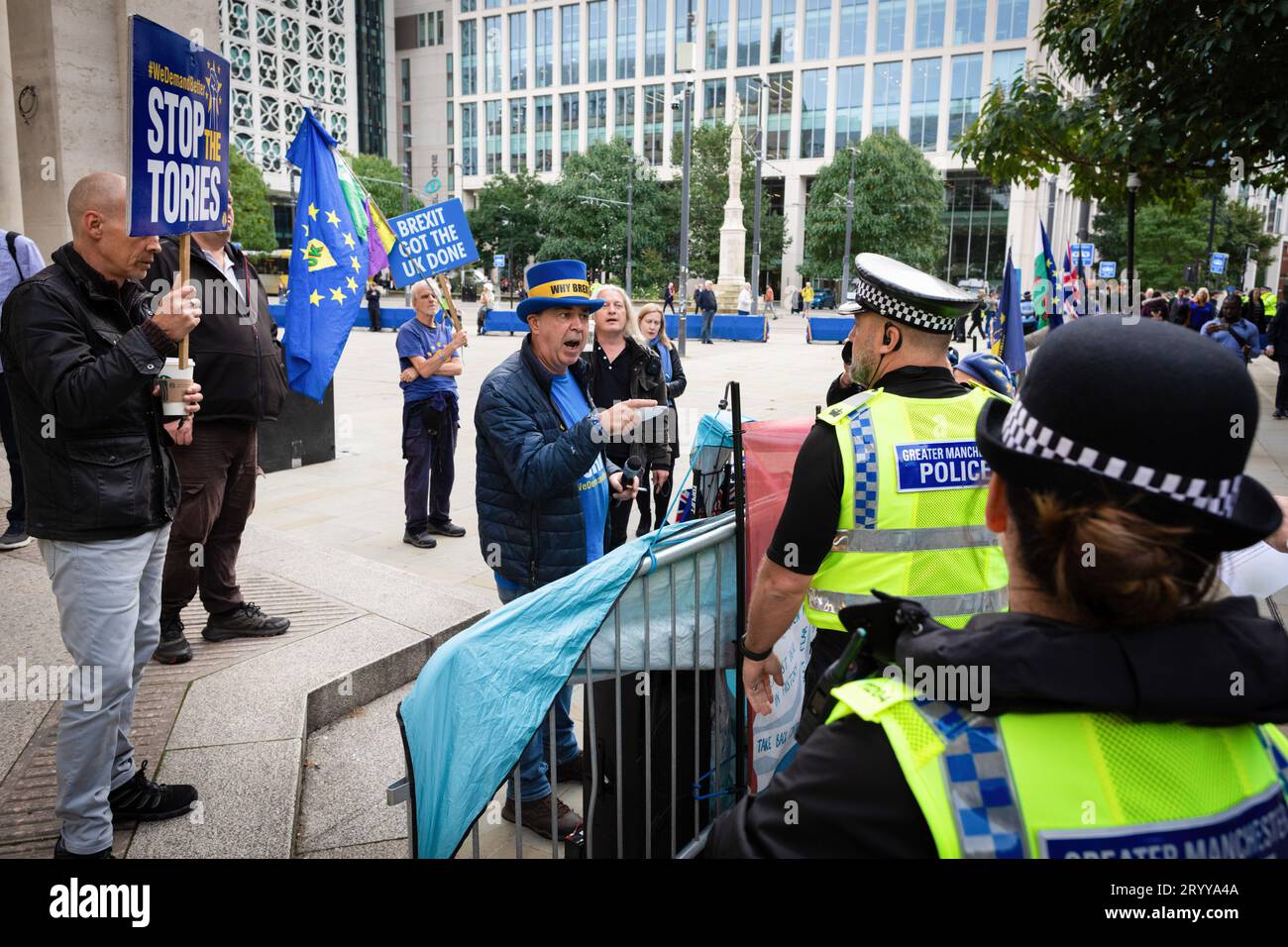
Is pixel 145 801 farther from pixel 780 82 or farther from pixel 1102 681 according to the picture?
pixel 780 82

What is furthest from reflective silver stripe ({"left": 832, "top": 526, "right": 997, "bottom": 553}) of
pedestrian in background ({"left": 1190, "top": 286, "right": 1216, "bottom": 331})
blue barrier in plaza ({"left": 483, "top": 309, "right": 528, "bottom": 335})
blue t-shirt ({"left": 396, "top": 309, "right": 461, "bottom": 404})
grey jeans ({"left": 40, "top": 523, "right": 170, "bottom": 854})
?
blue barrier in plaza ({"left": 483, "top": 309, "right": 528, "bottom": 335})

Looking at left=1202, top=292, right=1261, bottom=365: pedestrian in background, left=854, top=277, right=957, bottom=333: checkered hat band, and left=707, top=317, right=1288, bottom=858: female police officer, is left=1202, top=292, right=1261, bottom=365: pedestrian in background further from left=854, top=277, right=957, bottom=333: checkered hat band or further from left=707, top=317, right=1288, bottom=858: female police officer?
left=707, top=317, right=1288, bottom=858: female police officer

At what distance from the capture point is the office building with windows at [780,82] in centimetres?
6331

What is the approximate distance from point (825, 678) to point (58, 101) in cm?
897

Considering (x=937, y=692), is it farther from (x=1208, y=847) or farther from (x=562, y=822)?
(x=562, y=822)

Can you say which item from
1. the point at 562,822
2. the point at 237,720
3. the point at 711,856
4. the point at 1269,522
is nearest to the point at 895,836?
the point at 711,856

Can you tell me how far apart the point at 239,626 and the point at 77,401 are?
219 centimetres

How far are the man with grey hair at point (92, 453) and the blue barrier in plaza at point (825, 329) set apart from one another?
28.9 metres

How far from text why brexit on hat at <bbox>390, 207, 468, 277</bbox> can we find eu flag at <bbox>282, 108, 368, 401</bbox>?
3.77 feet

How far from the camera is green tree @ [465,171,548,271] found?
67.7 metres

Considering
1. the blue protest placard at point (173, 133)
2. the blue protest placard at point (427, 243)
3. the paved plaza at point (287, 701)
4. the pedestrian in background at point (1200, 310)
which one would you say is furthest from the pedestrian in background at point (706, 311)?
the blue protest placard at point (173, 133)

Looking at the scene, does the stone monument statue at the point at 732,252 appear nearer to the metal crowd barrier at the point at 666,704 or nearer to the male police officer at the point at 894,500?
the metal crowd barrier at the point at 666,704

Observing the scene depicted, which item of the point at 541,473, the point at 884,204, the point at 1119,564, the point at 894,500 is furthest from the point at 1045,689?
the point at 884,204

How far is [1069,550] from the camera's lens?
1.16 meters
